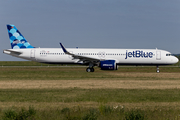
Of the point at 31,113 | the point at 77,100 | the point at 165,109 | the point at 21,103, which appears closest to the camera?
the point at 31,113

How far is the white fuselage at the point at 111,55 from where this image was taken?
3972 cm

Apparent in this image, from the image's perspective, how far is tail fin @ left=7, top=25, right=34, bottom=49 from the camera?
4309cm

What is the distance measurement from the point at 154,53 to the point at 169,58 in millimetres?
2620

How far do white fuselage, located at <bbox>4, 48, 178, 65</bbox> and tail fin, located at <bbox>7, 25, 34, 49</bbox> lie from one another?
5.20ft

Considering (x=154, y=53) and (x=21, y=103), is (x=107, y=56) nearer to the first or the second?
(x=154, y=53)

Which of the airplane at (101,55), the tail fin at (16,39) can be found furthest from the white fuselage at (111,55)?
the tail fin at (16,39)

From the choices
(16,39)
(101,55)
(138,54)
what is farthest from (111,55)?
(16,39)

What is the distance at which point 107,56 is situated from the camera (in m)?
40.1

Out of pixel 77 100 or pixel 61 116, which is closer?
pixel 61 116

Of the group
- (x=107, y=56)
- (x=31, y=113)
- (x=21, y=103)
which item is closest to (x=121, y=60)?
(x=107, y=56)

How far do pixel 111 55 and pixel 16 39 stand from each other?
16.9 meters

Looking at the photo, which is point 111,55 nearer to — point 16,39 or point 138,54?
point 138,54

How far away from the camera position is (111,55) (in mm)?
40094

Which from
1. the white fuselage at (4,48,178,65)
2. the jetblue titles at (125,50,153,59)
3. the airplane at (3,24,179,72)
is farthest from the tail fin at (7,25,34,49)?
the jetblue titles at (125,50,153,59)
